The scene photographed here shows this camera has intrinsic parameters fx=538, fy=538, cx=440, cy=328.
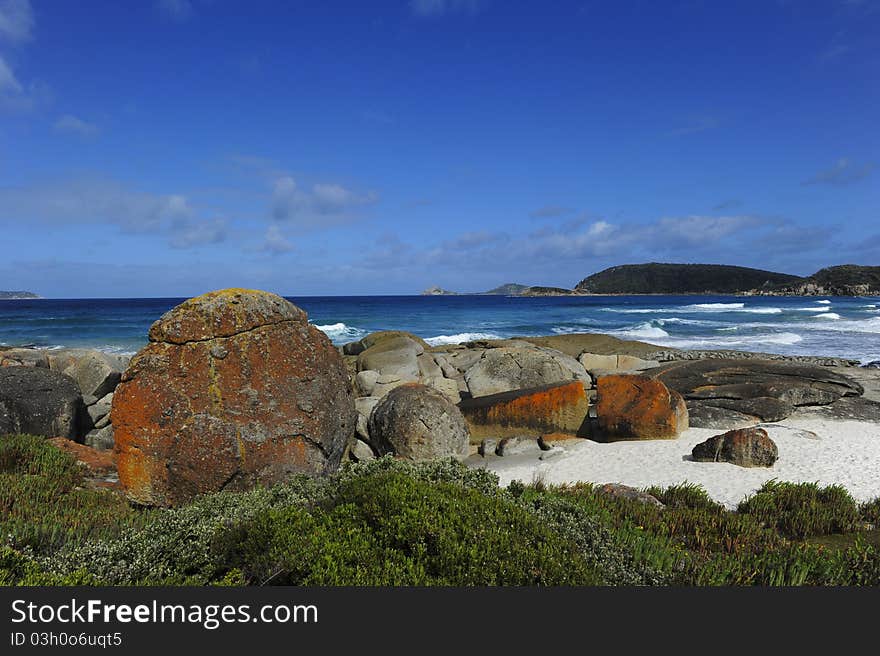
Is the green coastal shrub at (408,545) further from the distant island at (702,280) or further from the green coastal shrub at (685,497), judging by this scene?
the distant island at (702,280)

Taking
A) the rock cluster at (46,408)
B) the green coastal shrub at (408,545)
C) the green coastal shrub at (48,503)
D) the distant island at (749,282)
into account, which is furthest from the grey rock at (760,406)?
the distant island at (749,282)

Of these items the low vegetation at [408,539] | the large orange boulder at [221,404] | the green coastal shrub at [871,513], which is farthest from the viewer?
the green coastal shrub at [871,513]

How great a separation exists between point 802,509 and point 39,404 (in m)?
14.4

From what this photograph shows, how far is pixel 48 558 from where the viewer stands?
197 inches

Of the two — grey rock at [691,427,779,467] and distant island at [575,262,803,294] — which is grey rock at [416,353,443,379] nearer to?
grey rock at [691,427,779,467]

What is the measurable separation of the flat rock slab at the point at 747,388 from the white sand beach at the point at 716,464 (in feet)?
3.02

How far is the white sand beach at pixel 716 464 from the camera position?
10453mm

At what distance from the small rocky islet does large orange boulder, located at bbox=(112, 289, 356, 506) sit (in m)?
0.02

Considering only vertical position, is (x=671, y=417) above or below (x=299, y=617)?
below

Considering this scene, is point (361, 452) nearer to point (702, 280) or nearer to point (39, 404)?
point (39, 404)

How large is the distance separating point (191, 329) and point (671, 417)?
37.5ft

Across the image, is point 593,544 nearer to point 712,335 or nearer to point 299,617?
point 299,617

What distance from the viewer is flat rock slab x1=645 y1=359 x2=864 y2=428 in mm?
15453

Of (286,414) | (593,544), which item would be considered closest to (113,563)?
(286,414)
